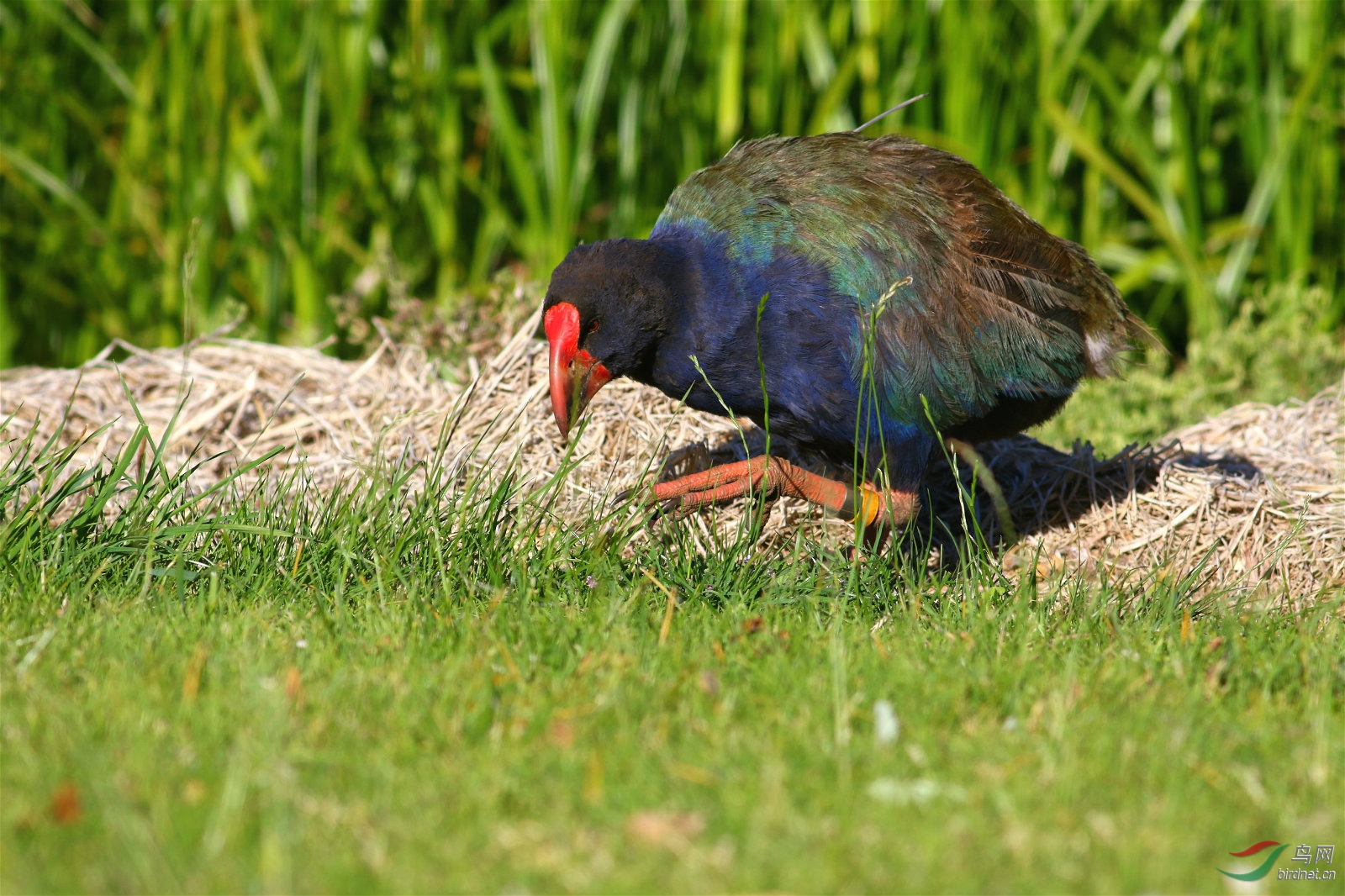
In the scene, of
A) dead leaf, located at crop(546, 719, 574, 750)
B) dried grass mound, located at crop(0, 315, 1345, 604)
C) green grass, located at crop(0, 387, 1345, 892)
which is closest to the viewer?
green grass, located at crop(0, 387, 1345, 892)

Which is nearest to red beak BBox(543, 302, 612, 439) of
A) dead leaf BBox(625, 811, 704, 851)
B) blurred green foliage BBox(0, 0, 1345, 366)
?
dead leaf BBox(625, 811, 704, 851)

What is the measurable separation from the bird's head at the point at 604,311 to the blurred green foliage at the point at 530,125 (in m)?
2.16

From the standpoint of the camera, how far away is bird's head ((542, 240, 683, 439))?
3.17 m

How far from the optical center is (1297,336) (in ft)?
16.6

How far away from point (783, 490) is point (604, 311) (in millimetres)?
694

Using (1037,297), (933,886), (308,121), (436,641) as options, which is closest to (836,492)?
(1037,297)

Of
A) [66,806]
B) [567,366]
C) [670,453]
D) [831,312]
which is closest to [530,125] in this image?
[670,453]

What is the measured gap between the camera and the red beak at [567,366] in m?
3.19

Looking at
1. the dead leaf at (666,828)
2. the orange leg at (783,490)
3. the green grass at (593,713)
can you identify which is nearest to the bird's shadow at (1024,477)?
the orange leg at (783,490)

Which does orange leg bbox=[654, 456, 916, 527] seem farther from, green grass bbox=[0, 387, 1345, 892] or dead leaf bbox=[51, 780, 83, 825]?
dead leaf bbox=[51, 780, 83, 825]

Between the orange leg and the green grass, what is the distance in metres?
0.17

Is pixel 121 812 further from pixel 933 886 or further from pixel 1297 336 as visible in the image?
pixel 1297 336

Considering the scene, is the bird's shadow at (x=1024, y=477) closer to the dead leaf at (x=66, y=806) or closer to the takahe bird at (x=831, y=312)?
the takahe bird at (x=831, y=312)

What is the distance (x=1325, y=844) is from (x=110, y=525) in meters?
2.51
